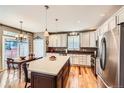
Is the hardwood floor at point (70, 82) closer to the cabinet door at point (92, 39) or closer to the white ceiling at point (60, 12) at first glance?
the white ceiling at point (60, 12)

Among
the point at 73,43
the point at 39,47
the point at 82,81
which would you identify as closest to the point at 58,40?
the point at 73,43

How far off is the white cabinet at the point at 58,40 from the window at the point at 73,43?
1.14 ft

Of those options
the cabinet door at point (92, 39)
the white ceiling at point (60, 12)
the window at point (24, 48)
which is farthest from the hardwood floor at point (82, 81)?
the window at point (24, 48)

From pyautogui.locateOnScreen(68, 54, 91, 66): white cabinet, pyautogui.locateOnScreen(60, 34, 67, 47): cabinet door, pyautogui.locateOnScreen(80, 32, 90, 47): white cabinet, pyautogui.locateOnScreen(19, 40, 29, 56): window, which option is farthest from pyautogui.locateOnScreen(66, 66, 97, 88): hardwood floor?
pyautogui.locateOnScreen(19, 40, 29, 56): window

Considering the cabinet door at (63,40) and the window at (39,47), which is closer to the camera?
the cabinet door at (63,40)

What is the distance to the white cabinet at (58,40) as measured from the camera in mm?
7973

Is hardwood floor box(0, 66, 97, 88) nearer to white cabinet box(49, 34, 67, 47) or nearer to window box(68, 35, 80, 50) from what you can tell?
window box(68, 35, 80, 50)

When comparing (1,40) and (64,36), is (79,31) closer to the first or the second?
(64,36)

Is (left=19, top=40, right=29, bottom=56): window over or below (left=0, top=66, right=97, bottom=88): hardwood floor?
over

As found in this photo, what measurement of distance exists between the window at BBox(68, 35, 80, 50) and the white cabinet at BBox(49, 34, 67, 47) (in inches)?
13.7

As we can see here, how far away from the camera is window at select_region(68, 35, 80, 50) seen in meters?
7.82

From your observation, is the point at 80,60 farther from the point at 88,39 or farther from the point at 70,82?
the point at 70,82

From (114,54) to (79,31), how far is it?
5.98 metres
